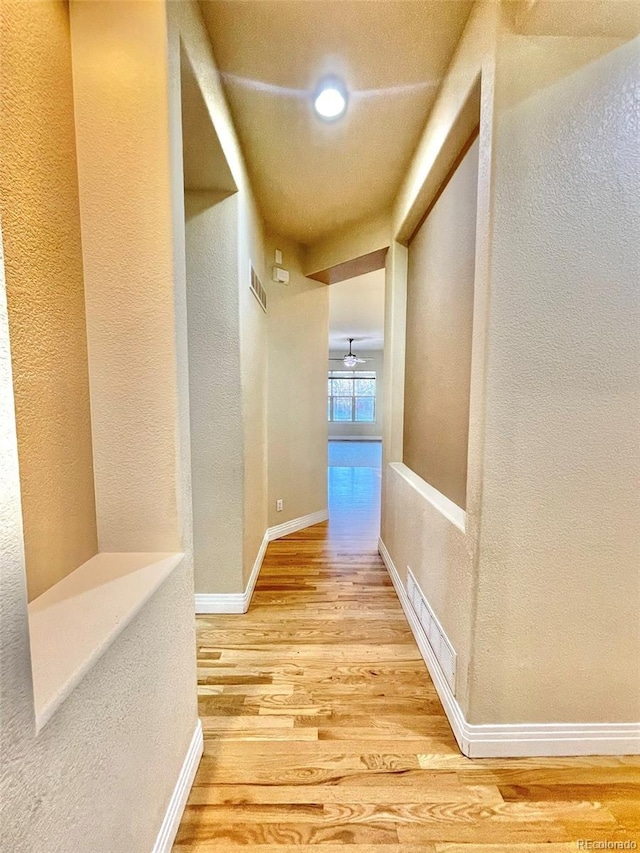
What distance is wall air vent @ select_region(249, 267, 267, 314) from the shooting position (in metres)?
2.46

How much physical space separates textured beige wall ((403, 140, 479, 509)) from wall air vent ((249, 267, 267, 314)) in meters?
1.11

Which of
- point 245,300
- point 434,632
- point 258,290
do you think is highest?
point 258,290

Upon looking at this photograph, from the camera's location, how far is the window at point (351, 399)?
1119 cm

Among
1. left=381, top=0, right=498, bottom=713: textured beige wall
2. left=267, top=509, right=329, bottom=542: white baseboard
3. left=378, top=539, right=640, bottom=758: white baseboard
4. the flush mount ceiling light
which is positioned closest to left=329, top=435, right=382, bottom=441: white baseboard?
left=267, top=509, right=329, bottom=542: white baseboard

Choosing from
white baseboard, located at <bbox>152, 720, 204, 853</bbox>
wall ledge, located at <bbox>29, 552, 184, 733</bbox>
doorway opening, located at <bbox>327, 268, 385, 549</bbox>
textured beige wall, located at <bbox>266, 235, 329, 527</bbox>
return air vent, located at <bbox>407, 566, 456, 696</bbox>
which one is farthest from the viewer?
doorway opening, located at <bbox>327, 268, 385, 549</bbox>

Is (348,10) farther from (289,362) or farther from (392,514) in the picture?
(392,514)

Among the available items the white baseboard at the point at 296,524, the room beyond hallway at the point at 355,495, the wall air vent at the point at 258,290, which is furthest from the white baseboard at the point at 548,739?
the wall air vent at the point at 258,290

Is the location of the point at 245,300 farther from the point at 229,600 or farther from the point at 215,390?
the point at 229,600

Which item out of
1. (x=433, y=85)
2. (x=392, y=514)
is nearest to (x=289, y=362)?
(x=392, y=514)

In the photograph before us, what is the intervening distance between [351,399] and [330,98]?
9.78m

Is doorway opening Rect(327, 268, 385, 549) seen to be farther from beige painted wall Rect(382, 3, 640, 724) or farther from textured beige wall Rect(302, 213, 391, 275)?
beige painted wall Rect(382, 3, 640, 724)

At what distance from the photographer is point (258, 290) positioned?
8.80ft

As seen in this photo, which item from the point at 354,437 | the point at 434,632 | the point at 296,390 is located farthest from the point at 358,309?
the point at 354,437

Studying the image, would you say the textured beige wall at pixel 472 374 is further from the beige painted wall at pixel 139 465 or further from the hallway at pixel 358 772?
the beige painted wall at pixel 139 465
